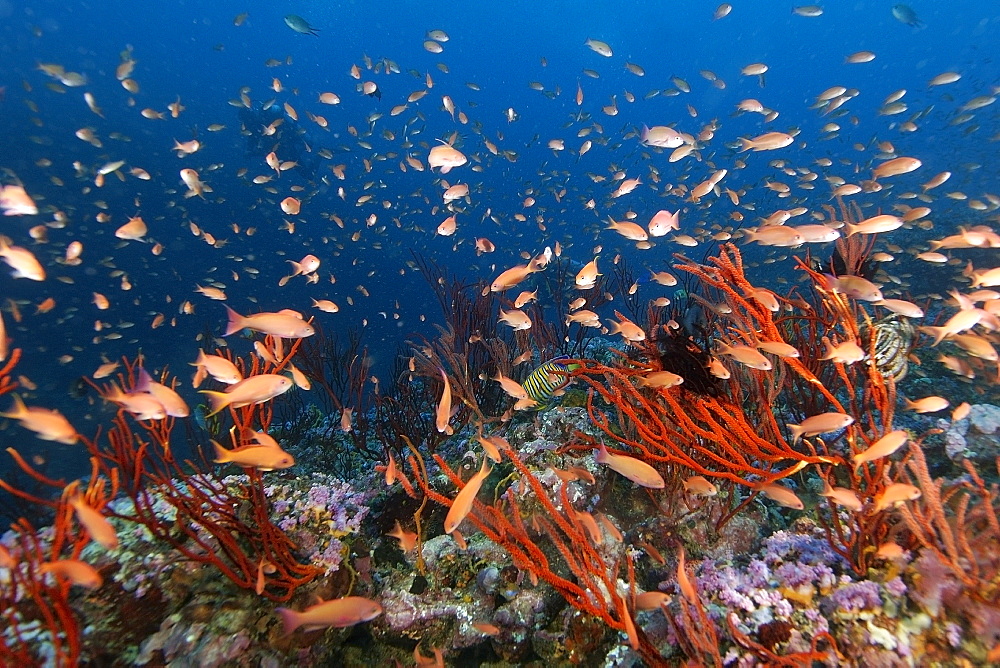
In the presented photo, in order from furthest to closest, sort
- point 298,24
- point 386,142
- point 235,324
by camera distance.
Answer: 1. point 386,142
2. point 298,24
3. point 235,324

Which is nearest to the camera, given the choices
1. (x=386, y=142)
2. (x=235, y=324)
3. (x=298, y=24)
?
(x=235, y=324)

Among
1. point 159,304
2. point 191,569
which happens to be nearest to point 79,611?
point 191,569

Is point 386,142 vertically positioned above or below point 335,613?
above

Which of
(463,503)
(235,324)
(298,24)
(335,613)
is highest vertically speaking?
(298,24)

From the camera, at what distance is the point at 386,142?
7288cm

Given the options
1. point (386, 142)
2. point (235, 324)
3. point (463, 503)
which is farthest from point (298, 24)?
point (386, 142)

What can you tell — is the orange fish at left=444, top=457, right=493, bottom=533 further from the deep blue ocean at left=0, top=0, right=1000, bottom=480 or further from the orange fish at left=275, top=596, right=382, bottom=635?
the deep blue ocean at left=0, top=0, right=1000, bottom=480

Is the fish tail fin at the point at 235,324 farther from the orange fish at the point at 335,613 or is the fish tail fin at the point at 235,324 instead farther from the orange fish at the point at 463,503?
the orange fish at the point at 463,503

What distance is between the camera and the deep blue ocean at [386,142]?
1769 centimetres

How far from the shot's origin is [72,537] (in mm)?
3512

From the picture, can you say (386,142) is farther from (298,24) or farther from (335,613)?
(335,613)

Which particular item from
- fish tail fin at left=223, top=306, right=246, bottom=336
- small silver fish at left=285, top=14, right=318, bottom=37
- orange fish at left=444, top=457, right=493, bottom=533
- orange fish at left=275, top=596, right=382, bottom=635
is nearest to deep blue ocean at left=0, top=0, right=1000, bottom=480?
small silver fish at left=285, top=14, right=318, bottom=37

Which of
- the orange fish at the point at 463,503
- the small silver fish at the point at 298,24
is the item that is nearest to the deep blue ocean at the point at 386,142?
the small silver fish at the point at 298,24

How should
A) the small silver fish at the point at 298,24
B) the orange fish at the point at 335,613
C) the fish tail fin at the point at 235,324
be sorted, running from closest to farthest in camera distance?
the orange fish at the point at 335,613
the fish tail fin at the point at 235,324
the small silver fish at the point at 298,24
